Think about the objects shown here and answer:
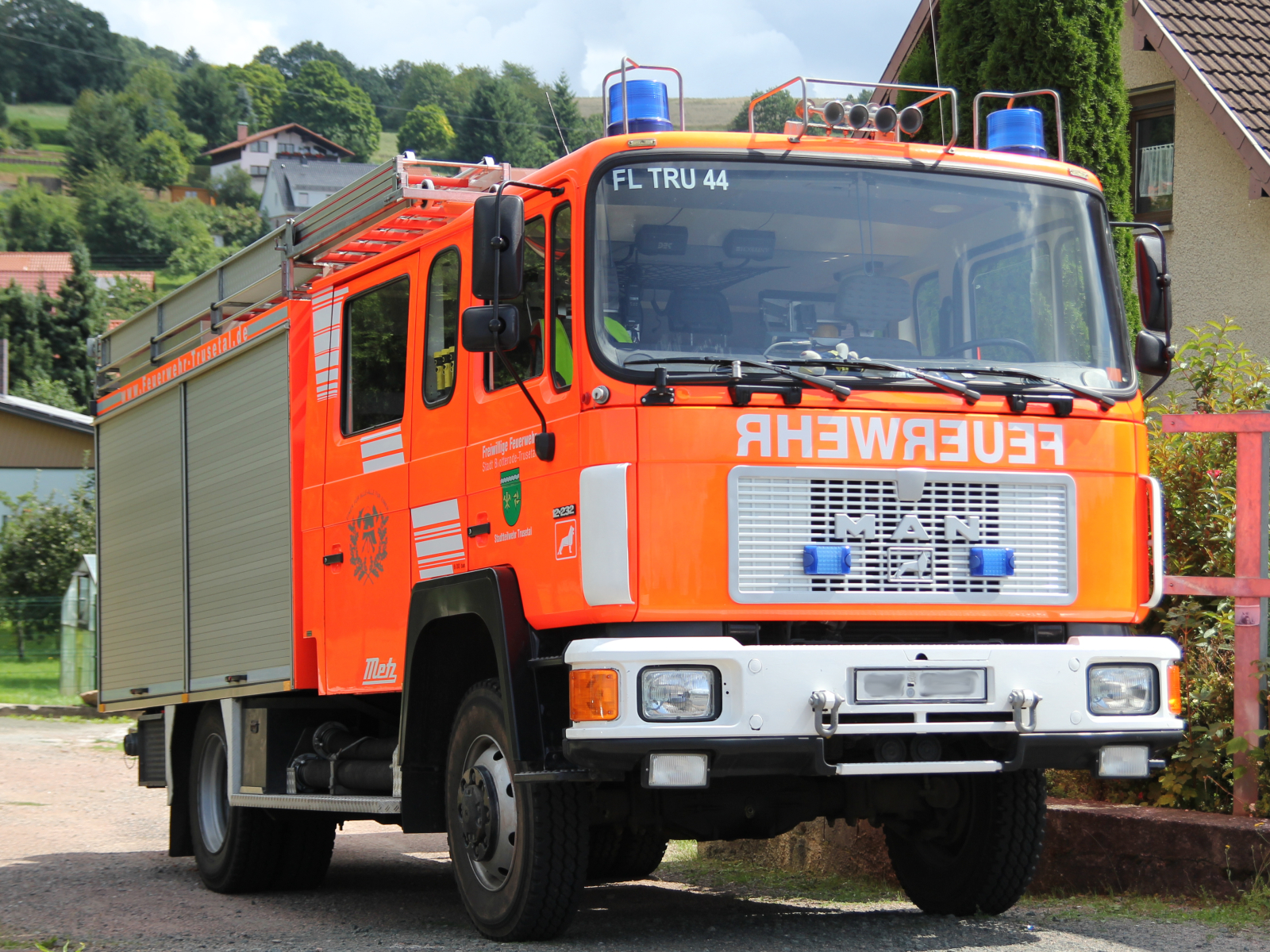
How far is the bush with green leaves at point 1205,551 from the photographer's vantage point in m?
7.42

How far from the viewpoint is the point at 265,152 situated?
14812 centimetres

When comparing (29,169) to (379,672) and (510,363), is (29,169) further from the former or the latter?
(510,363)

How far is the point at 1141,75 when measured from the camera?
18.7 metres

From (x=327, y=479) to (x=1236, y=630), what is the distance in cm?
425

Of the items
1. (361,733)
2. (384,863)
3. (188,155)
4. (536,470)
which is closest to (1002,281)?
(536,470)

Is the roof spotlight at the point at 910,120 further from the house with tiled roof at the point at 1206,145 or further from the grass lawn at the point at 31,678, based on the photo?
the grass lawn at the point at 31,678

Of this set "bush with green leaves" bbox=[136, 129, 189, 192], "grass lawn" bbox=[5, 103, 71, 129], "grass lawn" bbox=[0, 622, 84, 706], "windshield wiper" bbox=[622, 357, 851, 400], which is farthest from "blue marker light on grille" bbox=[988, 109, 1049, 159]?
"grass lawn" bbox=[5, 103, 71, 129]

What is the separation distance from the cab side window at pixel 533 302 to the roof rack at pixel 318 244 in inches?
48.9

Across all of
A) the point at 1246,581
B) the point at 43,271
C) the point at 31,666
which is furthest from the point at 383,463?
the point at 43,271

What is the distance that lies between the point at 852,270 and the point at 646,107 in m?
1.05

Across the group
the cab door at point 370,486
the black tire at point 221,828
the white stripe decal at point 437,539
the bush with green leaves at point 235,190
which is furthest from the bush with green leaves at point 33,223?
the white stripe decal at point 437,539

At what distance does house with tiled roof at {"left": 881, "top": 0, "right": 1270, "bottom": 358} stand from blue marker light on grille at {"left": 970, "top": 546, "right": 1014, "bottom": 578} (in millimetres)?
11942

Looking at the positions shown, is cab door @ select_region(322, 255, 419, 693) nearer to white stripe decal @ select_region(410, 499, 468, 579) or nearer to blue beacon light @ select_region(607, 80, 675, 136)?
white stripe decal @ select_region(410, 499, 468, 579)

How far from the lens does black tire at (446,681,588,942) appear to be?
19.2 ft
